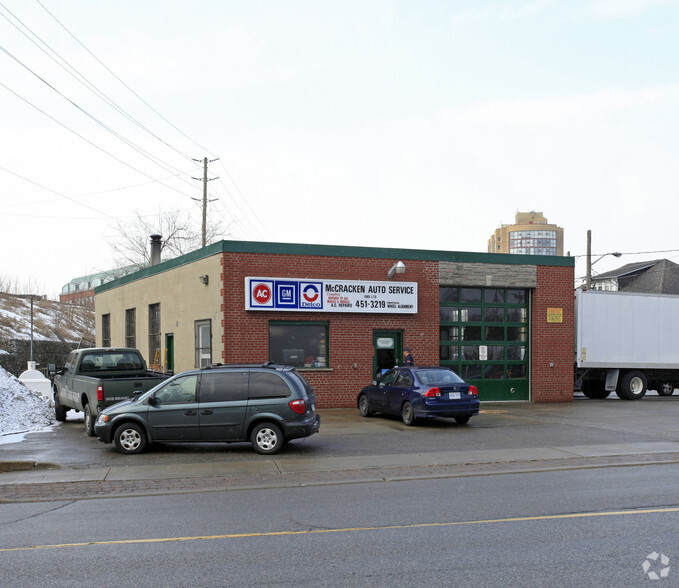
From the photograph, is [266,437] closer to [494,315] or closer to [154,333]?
[494,315]

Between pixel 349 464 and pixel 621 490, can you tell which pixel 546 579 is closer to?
pixel 621 490

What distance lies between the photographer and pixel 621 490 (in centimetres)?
915

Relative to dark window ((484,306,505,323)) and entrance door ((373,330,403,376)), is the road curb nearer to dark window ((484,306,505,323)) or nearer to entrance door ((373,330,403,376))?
entrance door ((373,330,403,376))

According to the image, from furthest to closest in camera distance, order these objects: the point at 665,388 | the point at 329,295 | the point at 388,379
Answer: the point at 665,388
the point at 329,295
the point at 388,379

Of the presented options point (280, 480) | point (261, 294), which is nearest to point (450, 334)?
point (261, 294)

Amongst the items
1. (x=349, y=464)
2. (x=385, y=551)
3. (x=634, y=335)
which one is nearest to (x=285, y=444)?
(x=349, y=464)

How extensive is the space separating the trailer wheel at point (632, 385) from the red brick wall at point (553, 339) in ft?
7.85

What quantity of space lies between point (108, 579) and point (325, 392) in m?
15.1

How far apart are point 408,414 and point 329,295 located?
5.27 m

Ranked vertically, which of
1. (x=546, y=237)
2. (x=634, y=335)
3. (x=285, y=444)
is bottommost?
(x=285, y=444)

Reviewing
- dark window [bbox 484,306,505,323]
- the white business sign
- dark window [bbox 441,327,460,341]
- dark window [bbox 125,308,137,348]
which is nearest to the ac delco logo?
the white business sign

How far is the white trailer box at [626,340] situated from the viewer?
23.8m

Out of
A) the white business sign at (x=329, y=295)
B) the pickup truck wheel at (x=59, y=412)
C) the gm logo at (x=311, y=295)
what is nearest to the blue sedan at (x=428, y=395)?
the white business sign at (x=329, y=295)

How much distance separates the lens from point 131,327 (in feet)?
94.2
